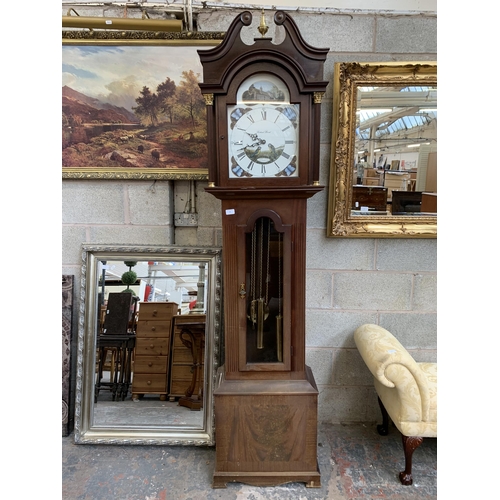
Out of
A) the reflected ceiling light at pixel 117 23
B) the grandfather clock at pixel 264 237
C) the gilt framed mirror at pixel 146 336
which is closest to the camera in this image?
the grandfather clock at pixel 264 237

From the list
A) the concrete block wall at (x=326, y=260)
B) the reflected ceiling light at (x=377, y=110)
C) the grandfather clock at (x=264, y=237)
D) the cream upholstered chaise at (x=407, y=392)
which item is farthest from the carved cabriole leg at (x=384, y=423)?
the reflected ceiling light at (x=377, y=110)

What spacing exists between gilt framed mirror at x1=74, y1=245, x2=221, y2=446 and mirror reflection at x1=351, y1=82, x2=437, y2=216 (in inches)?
29.8

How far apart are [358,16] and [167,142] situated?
38.9 inches

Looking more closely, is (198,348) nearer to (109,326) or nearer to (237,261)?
(109,326)

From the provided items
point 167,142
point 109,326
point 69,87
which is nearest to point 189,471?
point 109,326

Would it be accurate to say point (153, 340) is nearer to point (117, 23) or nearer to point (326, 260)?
point (326, 260)

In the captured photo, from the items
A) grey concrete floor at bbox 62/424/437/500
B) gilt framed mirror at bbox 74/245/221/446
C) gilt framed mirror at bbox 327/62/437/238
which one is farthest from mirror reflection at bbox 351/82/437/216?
grey concrete floor at bbox 62/424/437/500

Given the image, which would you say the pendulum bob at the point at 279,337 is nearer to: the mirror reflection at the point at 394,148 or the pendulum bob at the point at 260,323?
the pendulum bob at the point at 260,323

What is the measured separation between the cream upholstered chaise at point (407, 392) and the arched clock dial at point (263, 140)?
78 centimetres

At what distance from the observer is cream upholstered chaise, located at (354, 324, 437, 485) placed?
1.41m

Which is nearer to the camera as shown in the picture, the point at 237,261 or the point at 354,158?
the point at 237,261

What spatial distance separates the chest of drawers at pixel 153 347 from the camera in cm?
173

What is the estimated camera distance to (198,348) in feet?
5.68

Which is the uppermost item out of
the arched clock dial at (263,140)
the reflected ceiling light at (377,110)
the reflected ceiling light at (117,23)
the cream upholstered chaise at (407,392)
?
the reflected ceiling light at (117,23)
